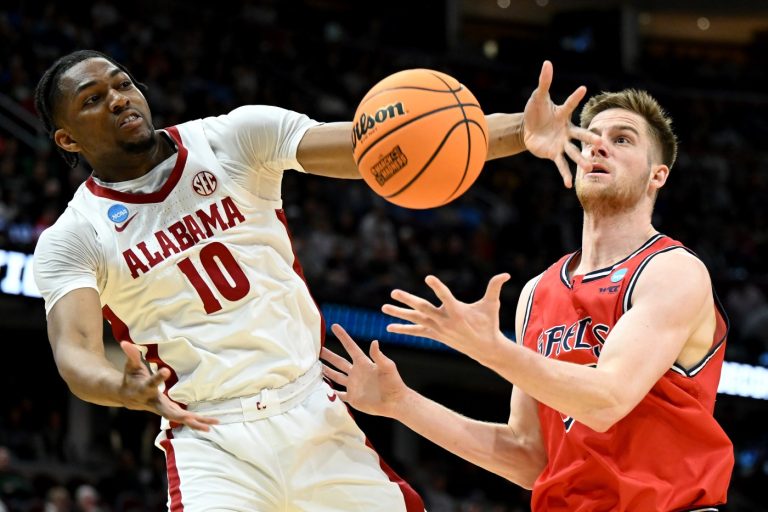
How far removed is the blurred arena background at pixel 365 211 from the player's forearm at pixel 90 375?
23.5 ft

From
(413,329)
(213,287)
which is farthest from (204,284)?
(413,329)

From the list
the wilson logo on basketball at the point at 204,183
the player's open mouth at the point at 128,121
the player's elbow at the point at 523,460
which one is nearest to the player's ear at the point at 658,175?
the player's elbow at the point at 523,460

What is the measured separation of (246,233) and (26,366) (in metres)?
12.0

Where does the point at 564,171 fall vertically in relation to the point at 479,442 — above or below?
→ above

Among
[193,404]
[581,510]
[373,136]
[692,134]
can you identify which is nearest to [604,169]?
[373,136]

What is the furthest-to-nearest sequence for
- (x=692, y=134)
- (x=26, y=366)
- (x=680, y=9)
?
(x=680, y=9), (x=692, y=134), (x=26, y=366)

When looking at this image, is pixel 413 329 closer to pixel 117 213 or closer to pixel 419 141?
pixel 419 141

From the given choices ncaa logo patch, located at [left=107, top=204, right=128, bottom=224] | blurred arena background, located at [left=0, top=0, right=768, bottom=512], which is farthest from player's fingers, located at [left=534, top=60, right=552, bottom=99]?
blurred arena background, located at [left=0, top=0, right=768, bottom=512]

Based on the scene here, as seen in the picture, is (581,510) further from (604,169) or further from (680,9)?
(680,9)

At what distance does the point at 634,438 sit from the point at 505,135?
3.80ft

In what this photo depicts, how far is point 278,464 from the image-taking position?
4.16 metres

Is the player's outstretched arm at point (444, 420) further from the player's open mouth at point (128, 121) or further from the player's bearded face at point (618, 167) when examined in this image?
the player's open mouth at point (128, 121)

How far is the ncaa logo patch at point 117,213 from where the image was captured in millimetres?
4375

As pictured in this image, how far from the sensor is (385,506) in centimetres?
423
